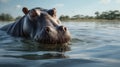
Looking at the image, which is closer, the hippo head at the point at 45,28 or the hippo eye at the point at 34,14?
the hippo head at the point at 45,28

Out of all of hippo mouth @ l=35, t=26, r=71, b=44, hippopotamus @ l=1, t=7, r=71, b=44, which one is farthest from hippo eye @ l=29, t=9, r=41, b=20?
hippo mouth @ l=35, t=26, r=71, b=44

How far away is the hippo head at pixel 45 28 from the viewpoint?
3.98m

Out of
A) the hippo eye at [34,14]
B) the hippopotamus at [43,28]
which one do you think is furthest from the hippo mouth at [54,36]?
the hippo eye at [34,14]

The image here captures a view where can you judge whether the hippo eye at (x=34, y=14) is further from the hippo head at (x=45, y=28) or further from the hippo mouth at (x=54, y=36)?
the hippo mouth at (x=54, y=36)

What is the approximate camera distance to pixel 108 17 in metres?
66.0

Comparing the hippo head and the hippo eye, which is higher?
the hippo eye

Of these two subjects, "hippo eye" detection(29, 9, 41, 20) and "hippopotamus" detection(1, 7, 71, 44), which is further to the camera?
"hippo eye" detection(29, 9, 41, 20)

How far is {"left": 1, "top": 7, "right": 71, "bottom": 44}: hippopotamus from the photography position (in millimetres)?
3983

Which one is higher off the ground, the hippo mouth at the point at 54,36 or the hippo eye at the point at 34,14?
the hippo eye at the point at 34,14

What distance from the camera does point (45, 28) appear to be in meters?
3.96

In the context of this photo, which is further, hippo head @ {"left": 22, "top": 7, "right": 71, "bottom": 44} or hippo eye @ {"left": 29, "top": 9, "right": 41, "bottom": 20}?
hippo eye @ {"left": 29, "top": 9, "right": 41, "bottom": 20}

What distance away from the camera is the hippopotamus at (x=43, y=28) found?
398 cm

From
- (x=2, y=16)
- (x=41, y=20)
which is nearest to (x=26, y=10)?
(x=41, y=20)

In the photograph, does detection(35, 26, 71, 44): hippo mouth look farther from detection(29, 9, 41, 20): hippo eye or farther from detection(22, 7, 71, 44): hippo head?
detection(29, 9, 41, 20): hippo eye
